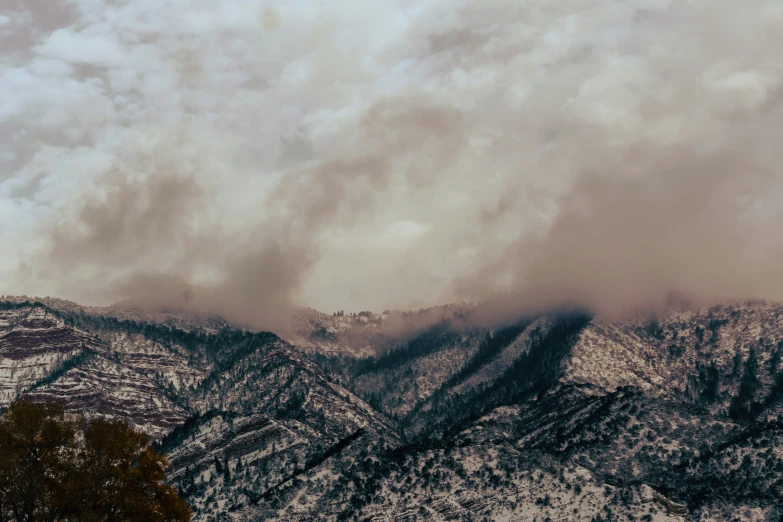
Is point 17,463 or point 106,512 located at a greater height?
point 17,463

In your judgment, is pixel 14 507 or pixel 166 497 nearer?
pixel 14 507

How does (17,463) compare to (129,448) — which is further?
(129,448)

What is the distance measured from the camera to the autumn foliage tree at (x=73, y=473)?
233ft

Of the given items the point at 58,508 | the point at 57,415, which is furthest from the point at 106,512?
the point at 57,415

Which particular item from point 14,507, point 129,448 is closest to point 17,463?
point 14,507

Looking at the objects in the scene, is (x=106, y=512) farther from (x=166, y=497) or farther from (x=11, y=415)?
(x=11, y=415)

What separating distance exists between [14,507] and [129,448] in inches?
361

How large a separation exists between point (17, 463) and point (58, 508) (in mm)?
4315

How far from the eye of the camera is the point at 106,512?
2881 inches

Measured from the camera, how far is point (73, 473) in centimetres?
7294

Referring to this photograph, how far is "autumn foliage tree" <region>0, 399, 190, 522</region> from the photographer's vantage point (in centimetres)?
7112

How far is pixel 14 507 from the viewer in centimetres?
7056

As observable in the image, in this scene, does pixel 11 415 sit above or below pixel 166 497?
above

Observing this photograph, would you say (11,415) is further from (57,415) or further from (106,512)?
(106,512)
